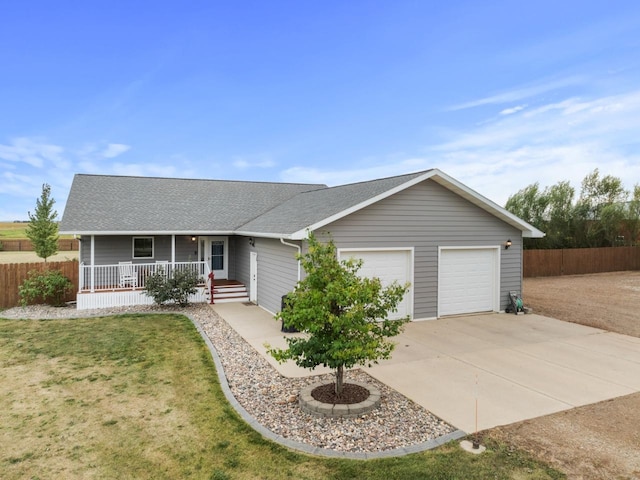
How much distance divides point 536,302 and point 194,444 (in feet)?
46.4

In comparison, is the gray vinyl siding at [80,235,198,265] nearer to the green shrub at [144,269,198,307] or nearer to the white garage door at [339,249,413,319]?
the green shrub at [144,269,198,307]

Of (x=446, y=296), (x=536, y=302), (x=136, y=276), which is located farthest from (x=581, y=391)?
(x=136, y=276)

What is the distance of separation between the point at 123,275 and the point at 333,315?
11.7 m

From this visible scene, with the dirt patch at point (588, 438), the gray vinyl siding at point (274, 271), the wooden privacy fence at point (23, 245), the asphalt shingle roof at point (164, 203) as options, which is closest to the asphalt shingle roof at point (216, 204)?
the asphalt shingle roof at point (164, 203)

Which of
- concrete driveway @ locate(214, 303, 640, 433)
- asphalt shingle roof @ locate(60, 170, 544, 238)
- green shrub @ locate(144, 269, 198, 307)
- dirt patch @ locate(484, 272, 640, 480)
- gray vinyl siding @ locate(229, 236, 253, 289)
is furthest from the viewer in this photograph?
gray vinyl siding @ locate(229, 236, 253, 289)

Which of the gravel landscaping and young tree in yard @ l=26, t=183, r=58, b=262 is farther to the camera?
young tree in yard @ l=26, t=183, r=58, b=262

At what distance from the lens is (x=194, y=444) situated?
16.0 feet

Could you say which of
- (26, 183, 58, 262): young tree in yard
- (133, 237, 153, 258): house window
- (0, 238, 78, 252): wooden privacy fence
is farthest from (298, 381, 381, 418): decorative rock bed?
(0, 238, 78, 252): wooden privacy fence

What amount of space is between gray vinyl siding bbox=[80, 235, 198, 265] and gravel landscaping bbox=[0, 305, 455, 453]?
347 inches

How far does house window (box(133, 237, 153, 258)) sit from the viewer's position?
53.3ft

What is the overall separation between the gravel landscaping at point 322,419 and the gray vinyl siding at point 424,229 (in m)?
4.47

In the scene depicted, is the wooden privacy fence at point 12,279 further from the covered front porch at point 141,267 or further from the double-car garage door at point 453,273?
the double-car garage door at point 453,273

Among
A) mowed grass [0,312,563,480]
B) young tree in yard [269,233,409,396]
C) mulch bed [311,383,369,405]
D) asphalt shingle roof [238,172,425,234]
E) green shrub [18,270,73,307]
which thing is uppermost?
asphalt shingle roof [238,172,425,234]

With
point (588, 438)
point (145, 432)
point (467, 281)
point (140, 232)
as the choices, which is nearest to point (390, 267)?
point (467, 281)
